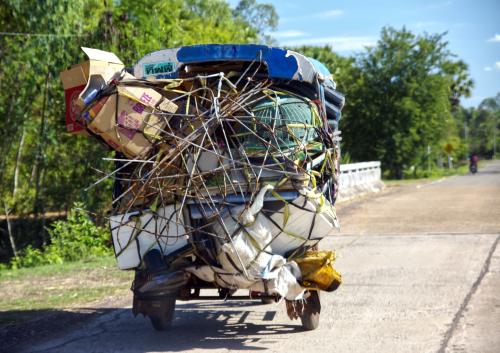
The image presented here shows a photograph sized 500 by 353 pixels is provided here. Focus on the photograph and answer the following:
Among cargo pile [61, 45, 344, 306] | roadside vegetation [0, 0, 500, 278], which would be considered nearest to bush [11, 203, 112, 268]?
roadside vegetation [0, 0, 500, 278]

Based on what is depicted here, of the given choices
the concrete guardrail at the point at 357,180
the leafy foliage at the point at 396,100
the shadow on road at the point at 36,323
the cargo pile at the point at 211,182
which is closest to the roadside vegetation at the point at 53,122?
the shadow on road at the point at 36,323

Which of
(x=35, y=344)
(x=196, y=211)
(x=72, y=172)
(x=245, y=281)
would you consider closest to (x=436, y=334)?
(x=245, y=281)

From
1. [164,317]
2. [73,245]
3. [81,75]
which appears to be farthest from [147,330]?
[73,245]

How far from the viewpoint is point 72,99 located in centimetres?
694

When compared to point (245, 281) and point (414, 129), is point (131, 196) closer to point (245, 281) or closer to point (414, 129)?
point (245, 281)

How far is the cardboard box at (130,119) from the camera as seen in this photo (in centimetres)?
648

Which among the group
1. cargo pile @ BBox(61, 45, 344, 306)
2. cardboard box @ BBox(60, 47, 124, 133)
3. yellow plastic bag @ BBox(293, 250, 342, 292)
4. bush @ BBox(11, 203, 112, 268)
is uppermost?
cardboard box @ BBox(60, 47, 124, 133)

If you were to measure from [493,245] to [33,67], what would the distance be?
10.7 m

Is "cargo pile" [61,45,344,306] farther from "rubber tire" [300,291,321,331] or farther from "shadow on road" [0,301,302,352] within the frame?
"shadow on road" [0,301,302,352]

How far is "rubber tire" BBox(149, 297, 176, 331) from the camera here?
7.12 meters

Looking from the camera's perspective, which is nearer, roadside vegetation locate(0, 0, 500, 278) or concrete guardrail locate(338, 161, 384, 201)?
roadside vegetation locate(0, 0, 500, 278)

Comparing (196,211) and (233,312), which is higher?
(196,211)

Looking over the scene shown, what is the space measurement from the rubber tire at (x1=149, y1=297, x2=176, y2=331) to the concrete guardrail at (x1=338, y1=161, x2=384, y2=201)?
14869 mm

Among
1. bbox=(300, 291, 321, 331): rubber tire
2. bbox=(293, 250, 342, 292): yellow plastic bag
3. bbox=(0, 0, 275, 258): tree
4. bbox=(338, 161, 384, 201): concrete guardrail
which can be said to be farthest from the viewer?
bbox=(338, 161, 384, 201): concrete guardrail
